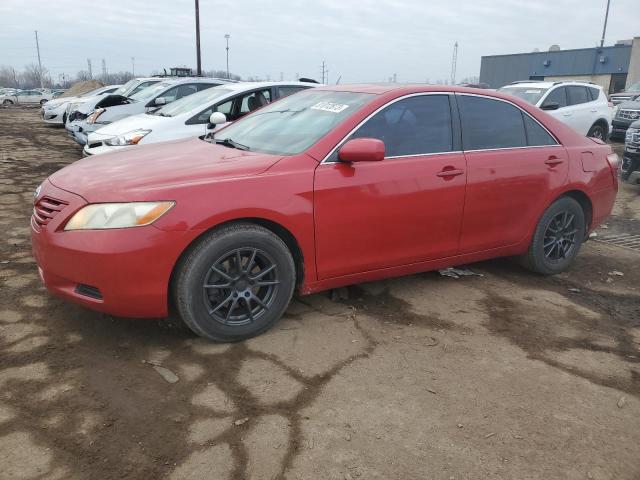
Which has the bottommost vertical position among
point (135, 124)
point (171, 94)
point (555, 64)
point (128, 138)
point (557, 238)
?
point (557, 238)

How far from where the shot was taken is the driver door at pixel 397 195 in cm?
349

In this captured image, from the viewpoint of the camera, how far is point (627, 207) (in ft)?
25.3

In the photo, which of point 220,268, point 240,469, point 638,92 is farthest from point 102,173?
point 638,92

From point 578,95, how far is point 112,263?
11571 millimetres

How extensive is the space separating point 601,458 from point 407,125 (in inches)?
95.0

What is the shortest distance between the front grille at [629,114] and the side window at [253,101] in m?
9.77

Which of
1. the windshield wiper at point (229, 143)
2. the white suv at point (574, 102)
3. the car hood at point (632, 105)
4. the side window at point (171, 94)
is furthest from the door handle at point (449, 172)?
the car hood at point (632, 105)

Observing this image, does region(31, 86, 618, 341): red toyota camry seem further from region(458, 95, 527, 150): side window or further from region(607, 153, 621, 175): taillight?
region(607, 153, 621, 175): taillight

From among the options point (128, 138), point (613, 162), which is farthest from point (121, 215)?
point (128, 138)

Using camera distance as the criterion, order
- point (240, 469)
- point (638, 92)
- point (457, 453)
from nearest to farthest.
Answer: point (240, 469)
point (457, 453)
point (638, 92)

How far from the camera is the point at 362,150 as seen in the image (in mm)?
3387

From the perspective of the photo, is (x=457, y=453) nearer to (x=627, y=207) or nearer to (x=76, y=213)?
(x=76, y=213)

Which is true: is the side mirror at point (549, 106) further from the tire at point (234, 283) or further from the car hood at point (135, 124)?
the tire at point (234, 283)

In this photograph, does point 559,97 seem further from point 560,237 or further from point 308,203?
point 308,203
